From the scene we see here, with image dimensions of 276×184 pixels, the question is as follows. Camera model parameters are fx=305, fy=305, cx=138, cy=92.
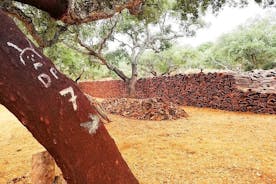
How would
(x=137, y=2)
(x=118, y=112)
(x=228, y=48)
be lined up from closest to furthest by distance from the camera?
1. (x=137, y=2)
2. (x=118, y=112)
3. (x=228, y=48)

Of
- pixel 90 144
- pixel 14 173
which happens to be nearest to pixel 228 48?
pixel 14 173

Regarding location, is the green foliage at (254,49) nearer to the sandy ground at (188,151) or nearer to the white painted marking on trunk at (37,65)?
the sandy ground at (188,151)

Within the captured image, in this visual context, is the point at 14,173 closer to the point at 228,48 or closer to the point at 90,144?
the point at 90,144

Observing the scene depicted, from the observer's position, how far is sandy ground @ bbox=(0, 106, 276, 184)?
14.0ft

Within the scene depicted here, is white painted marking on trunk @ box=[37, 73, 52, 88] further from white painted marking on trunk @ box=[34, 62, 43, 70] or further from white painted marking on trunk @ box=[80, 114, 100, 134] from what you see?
white painted marking on trunk @ box=[80, 114, 100, 134]

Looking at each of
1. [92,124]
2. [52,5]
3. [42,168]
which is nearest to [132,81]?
[42,168]

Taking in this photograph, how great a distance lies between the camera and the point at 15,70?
5.09 ft

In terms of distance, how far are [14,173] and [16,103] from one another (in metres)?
3.78

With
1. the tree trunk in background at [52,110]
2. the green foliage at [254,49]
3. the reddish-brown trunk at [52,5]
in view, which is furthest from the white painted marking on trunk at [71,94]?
the green foliage at [254,49]

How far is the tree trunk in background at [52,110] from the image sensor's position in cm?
155

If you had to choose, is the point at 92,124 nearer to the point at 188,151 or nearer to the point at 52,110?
the point at 52,110

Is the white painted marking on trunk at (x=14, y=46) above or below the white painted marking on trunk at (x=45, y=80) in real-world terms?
above

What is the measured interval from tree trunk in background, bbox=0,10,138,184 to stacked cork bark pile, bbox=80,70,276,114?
390 inches

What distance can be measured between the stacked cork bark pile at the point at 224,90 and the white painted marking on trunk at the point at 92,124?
9.85 metres
